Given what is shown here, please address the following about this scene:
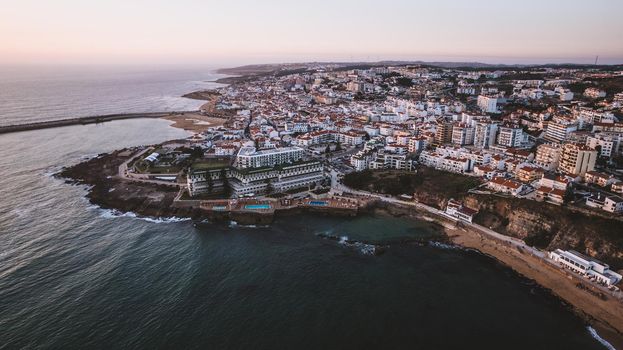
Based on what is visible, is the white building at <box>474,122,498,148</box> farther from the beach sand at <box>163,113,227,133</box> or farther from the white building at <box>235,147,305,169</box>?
the beach sand at <box>163,113,227,133</box>

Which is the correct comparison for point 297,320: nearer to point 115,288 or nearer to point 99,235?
point 115,288

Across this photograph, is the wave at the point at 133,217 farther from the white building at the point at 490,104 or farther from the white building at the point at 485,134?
the white building at the point at 490,104

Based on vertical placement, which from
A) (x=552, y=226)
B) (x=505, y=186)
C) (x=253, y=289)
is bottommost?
(x=253, y=289)

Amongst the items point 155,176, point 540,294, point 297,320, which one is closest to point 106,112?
point 155,176

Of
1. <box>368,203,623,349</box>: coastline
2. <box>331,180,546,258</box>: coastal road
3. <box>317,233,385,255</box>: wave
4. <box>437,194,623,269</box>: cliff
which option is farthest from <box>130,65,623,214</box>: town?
<box>317,233,385,255</box>: wave

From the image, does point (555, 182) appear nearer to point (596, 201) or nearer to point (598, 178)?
point (596, 201)

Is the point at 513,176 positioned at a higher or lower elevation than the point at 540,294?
higher

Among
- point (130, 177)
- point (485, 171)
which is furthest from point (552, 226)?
point (130, 177)
